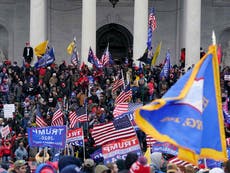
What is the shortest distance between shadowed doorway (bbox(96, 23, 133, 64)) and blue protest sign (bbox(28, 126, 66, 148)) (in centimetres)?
3186

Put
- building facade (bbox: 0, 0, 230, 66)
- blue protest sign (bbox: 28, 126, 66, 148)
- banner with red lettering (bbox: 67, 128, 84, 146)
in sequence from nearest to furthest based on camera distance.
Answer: blue protest sign (bbox: 28, 126, 66, 148) < banner with red lettering (bbox: 67, 128, 84, 146) < building facade (bbox: 0, 0, 230, 66)

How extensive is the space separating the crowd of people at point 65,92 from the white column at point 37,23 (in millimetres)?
2917

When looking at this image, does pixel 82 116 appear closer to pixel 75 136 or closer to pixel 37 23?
pixel 75 136

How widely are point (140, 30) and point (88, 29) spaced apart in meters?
2.70

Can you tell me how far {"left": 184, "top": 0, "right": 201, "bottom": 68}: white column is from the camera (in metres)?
39.5

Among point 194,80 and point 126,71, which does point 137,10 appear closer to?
point 126,71

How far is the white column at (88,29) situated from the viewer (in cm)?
3947

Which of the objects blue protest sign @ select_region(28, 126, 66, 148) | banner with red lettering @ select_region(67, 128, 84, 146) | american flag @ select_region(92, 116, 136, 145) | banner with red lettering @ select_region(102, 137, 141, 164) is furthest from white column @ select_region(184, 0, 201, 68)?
banner with red lettering @ select_region(102, 137, 141, 164)

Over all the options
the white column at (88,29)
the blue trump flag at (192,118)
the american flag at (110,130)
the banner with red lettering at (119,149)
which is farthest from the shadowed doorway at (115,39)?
the blue trump flag at (192,118)

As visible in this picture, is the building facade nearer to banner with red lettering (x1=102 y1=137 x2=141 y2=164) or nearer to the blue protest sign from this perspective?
the blue protest sign

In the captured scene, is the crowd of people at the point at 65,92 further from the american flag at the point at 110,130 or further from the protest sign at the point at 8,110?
the american flag at the point at 110,130

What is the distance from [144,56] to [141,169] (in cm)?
2683

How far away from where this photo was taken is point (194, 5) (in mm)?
40125

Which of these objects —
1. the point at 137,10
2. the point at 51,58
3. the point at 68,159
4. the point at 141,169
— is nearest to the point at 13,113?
the point at 51,58
